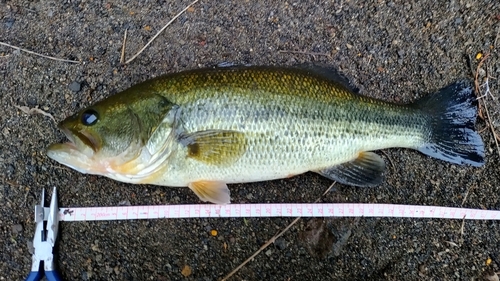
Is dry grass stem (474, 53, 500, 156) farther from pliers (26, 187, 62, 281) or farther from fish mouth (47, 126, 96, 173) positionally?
pliers (26, 187, 62, 281)

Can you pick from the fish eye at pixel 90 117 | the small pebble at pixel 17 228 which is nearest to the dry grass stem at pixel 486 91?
the fish eye at pixel 90 117

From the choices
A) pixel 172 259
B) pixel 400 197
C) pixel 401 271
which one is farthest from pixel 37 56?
pixel 401 271

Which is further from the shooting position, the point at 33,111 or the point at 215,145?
the point at 33,111

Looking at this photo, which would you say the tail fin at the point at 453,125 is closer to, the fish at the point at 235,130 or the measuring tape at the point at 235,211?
the fish at the point at 235,130

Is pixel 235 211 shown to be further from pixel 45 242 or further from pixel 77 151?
pixel 45 242

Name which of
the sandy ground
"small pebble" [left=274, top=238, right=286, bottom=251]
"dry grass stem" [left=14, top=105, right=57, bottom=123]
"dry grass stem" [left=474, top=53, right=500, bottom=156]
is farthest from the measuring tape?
"dry grass stem" [left=474, top=53, right=500, bottom=156]

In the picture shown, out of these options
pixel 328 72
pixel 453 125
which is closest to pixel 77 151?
pixel 328 72
